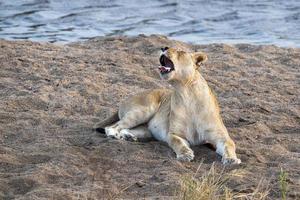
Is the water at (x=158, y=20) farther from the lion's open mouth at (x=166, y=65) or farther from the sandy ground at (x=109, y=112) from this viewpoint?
the lion's open mouth at (x=166, y=65)

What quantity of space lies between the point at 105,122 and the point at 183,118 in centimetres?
86

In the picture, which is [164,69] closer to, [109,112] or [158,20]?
[109,112]

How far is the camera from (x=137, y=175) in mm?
6367

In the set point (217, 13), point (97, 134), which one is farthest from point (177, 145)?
point (217, 13)

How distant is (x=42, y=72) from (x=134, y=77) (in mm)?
1090

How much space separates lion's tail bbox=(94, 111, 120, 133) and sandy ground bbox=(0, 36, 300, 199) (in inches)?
3.3

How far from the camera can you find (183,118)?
24.1 feet

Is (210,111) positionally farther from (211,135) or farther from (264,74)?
(264,74)

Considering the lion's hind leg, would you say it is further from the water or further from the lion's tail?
the water

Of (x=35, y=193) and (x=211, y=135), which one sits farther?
(x=211, y=135)

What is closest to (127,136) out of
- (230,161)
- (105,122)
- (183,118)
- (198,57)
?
(105,122)

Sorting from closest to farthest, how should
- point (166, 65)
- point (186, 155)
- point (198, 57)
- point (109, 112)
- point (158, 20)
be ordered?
point (186, 155), point (166, 65), point (198, 57), point (109, 112), point (158, 20)

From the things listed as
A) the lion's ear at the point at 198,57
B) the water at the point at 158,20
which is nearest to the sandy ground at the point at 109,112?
the lion's ear at the point at 198,57

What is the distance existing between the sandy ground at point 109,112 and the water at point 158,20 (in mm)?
2149
